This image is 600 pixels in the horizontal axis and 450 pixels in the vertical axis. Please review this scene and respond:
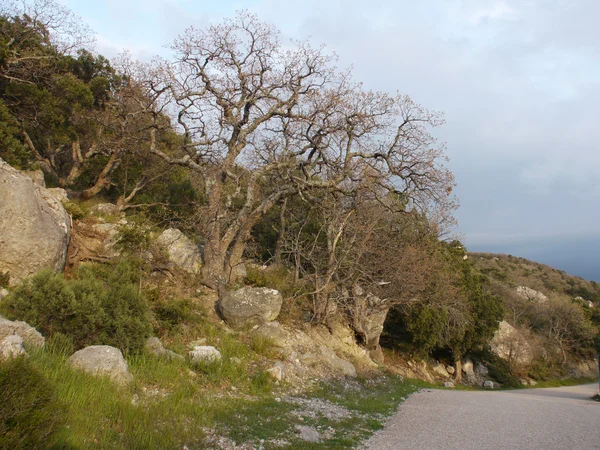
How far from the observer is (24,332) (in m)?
6.03

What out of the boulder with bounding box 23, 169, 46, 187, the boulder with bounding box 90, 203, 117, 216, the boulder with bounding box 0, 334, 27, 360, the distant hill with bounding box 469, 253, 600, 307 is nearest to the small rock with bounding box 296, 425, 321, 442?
the boulder with bounding box 0, 334, 27, 360

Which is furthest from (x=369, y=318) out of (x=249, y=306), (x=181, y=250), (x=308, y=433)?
(x=308, y=433)

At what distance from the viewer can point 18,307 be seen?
6797mm

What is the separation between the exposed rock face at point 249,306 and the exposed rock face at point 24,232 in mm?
4522

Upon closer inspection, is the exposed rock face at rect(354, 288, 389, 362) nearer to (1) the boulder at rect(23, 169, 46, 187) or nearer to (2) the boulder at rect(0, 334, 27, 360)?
(1) the boulder at rect(23, 169, 46, 187)

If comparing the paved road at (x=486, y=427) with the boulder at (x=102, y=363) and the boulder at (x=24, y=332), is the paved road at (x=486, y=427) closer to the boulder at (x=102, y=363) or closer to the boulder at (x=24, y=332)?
the boulder at (x=102, y=363)

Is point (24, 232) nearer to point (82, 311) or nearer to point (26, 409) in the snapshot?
point (82, 311)

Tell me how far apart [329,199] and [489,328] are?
47.0 feet

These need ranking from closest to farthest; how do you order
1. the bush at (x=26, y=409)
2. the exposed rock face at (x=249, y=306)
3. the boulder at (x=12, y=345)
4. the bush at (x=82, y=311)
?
1. the bush at (x=26, y=409)
2. the boulder at (x=12, y=345)
3. the bush at (x=82, y=311)
4. the exposed rock face at (x=249, y=306)

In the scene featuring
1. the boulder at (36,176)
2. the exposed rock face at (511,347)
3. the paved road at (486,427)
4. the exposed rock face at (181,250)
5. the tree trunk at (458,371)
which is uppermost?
the boulder at (36,176)

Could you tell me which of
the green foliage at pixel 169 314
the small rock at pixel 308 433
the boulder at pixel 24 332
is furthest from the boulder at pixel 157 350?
the small rock at pixel 308 433

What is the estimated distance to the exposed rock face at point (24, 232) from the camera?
9.04 m

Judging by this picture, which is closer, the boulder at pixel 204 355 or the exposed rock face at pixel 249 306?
the boulder at pixel 204 355

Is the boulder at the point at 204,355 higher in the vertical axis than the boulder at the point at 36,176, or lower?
lower
